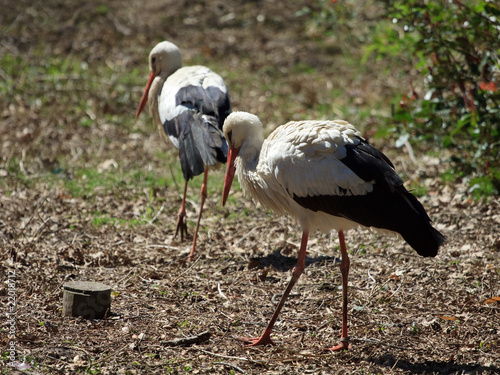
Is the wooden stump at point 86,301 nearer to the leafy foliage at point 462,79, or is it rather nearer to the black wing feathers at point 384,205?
the black wing feathers at point 384,205

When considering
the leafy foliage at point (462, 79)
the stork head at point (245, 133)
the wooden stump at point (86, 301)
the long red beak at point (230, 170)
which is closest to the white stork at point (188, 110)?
the long red beak at point (230, 170)

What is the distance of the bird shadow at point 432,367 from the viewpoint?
364 cm

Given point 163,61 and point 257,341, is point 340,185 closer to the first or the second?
point 257,341

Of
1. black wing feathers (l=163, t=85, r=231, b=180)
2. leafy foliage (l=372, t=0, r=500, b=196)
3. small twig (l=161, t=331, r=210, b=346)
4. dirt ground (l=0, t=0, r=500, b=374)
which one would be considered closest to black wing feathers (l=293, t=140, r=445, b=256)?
dirt ground (l=0, t=0, r=500, b=374)

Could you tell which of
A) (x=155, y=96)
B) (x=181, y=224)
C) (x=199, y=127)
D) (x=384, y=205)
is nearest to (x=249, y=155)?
(x=384, y=205)

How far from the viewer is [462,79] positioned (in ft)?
20.7

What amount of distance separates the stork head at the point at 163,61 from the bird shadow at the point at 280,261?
251cm

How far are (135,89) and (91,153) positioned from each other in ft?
6.55

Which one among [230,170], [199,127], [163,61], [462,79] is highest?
[462,79]

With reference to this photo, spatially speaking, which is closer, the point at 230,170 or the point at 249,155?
the point at 249,155

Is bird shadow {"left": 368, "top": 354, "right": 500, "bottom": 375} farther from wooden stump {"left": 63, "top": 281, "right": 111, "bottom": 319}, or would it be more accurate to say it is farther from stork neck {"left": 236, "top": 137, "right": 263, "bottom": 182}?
wooden stump {"left": 63, "top": 281, "right": 111, "bottom": 319}

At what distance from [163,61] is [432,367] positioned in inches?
182

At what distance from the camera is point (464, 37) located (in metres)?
6.23

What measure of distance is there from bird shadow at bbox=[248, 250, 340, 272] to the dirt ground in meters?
0.02
